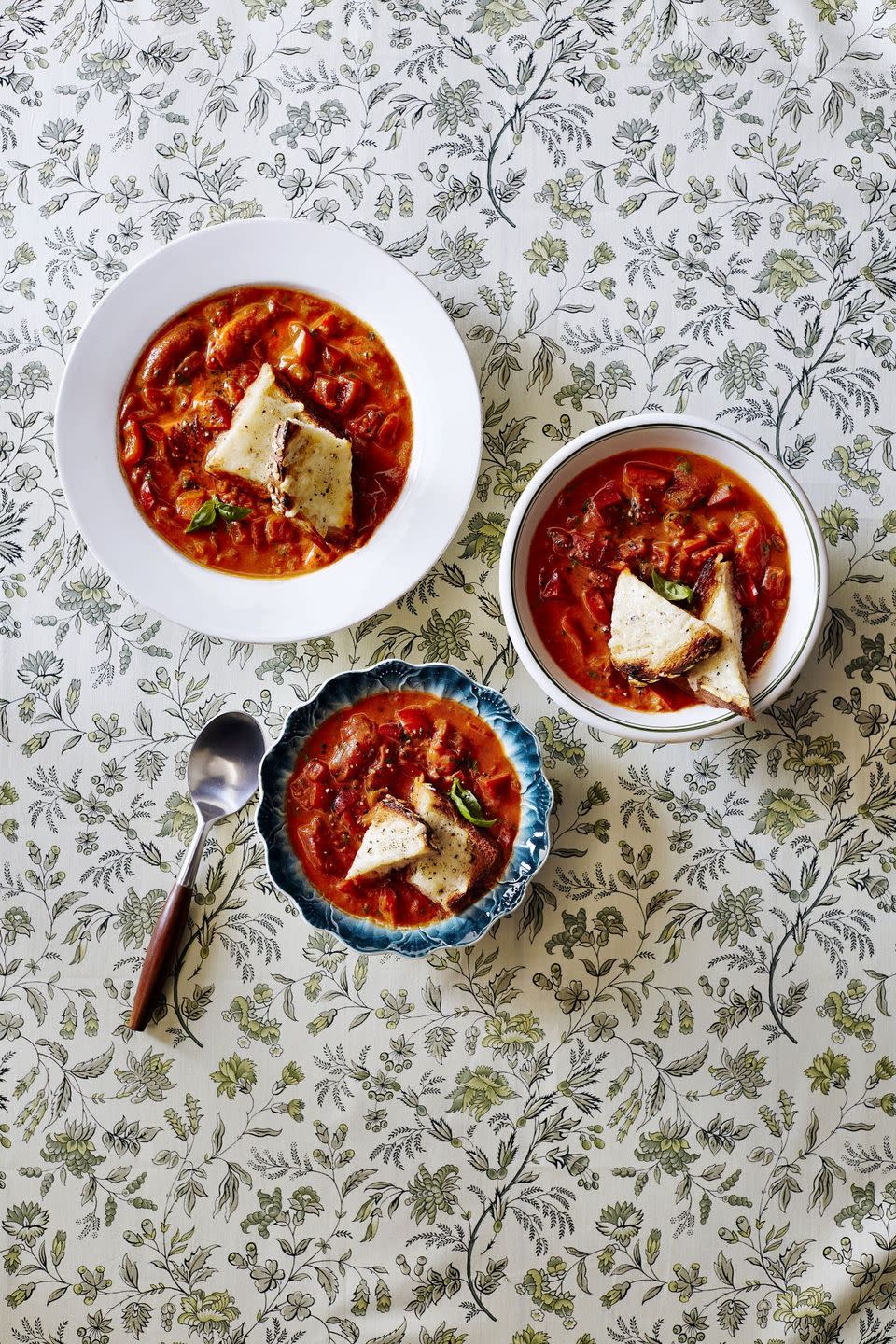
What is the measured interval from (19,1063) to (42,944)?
0.38 metres

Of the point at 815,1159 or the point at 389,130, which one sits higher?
the point at 389,130

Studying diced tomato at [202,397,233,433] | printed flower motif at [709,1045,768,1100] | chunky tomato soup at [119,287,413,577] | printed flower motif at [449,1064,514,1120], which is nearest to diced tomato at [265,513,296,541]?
chunky tomato soup at [119,287,413,577]

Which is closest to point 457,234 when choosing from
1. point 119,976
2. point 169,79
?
point 169,79

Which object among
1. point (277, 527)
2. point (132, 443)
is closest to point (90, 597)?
point (132, 443)

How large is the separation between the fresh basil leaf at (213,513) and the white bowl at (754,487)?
2.73ft

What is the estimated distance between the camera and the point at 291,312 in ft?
10.5

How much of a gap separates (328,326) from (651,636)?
1364mm

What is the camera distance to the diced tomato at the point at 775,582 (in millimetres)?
3062

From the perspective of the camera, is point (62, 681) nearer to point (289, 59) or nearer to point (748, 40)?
point (289, 59)

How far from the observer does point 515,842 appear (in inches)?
123

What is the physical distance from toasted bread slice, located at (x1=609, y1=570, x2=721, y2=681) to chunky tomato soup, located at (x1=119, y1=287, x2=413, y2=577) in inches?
31.1

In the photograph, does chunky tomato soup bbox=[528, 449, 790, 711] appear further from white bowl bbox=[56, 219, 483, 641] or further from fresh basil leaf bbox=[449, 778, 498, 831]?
fresh basil leaf bbox=[449, 778, 498, 831]

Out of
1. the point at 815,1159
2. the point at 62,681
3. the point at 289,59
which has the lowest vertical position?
the point at 815,1159

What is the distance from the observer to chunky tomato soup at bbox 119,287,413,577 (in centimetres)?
319
